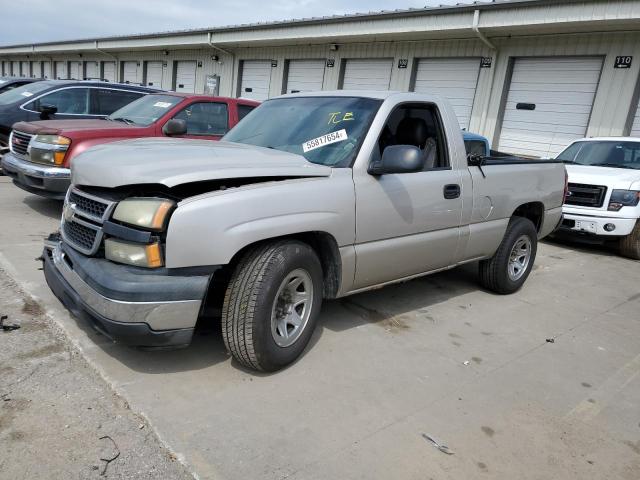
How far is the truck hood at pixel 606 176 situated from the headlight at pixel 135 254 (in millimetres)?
7197

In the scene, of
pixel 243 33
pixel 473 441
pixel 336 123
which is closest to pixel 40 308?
pixel 336 123

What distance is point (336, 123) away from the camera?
3785 mm

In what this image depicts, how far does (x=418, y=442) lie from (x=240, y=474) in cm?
97

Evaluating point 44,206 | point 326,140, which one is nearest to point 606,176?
point 326,140

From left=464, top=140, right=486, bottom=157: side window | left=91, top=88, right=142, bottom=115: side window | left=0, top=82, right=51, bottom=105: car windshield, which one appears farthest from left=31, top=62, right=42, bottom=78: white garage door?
left=464, top=140, right=486, bottom=157: side window

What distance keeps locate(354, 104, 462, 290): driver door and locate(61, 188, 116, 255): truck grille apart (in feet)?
5.36

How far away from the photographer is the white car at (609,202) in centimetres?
748

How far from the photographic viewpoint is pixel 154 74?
2572cm

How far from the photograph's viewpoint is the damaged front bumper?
8.63 ft

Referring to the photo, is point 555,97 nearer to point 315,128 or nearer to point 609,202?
point 609,202

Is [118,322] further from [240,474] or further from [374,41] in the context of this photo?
[374,41]

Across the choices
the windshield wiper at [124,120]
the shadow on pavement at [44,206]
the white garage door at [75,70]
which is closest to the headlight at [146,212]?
the shadow on pavement at [44,206]

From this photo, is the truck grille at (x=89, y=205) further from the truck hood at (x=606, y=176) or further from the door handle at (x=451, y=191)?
the truck hood at (x=606, y=176)

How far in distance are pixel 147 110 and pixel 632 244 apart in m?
7.63
